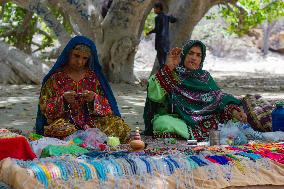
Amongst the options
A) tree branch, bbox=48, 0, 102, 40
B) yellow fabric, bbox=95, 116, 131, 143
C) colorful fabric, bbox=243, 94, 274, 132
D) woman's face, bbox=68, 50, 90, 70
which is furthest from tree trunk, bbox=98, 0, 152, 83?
yellow fabric, bbox=95, 116, 131, 143

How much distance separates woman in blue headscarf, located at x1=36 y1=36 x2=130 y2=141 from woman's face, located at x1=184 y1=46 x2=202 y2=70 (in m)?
0.78

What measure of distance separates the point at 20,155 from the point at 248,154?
1396 mm

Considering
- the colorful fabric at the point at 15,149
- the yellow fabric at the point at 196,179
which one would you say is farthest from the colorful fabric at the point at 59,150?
the yellow fabric at the point at 196,179

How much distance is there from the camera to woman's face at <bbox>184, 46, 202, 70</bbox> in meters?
5.02

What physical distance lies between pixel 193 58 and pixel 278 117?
0.93 meters

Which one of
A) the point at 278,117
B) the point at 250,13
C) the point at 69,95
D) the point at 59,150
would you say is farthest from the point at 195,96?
the point at 250,13

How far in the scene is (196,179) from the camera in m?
3.06

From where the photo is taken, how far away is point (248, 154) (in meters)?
3.40

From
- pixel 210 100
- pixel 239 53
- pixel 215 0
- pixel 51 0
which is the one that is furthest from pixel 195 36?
pixel 210 100

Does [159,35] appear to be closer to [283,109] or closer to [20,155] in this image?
[283,109]

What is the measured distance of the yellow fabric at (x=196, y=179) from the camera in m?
2.75

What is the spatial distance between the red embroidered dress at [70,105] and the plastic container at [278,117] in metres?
1.43

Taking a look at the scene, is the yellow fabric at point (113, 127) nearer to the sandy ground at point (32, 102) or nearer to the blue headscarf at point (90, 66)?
the blue headscarf at point (90, 66)

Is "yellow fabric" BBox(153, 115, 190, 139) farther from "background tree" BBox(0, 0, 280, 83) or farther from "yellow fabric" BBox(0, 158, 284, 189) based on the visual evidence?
"background tree" BBox(0, 0, 280, 83)
